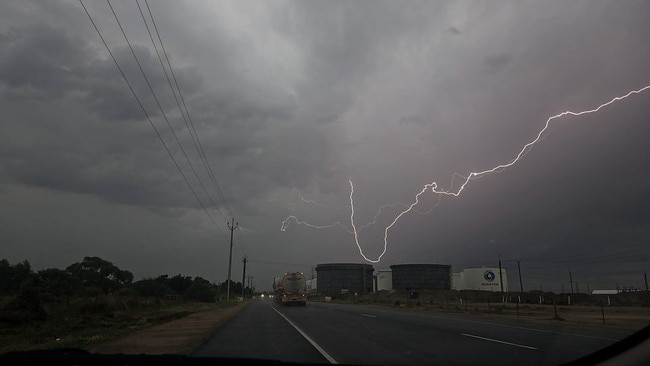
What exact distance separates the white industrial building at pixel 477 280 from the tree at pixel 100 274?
7561 centimetres

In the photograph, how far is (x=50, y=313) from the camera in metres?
36.1

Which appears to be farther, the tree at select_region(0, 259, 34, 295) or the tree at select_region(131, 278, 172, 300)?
the tree at select_region(131, 278, 172, 300)

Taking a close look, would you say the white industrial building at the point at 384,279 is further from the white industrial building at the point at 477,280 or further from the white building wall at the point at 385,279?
the white industrial building at the point at 477,280

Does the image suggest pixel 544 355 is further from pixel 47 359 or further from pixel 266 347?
pixel 47 359

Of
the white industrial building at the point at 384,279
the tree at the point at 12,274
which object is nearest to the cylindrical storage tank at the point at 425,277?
the white industrial building at the point at 384,279

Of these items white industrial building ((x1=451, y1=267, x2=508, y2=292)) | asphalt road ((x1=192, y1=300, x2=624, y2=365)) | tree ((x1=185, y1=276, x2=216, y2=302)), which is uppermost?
white industrial building ((x1=451, y1=267, x2=508, y2=292))

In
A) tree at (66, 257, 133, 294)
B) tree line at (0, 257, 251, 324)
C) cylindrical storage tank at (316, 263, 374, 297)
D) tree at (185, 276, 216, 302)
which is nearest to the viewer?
tree line at (0, 257, 251, 324)

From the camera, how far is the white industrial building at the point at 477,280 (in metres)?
103

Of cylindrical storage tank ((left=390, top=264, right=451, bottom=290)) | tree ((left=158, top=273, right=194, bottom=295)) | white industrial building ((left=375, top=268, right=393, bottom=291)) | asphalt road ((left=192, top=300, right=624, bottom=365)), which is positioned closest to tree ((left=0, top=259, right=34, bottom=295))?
tree ((left=158, top=273, right=194, bottom=295))

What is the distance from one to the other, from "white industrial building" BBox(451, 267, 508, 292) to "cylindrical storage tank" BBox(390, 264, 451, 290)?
169 inches

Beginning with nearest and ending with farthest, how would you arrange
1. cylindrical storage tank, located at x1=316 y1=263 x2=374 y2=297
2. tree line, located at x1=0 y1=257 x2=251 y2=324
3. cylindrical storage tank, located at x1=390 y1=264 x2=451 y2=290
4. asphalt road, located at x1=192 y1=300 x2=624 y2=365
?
asphalt road, located at x1=192 y1=300 x2=624 y2=365, tree line, located at x1=0 y1=257 x2=251 y2=324, cylindrical storage tank, located at x1=390 y1=264 x2=451 y2=290, cylindrical storage tank, located at x1=316 y1=263 x2=374 y2=297

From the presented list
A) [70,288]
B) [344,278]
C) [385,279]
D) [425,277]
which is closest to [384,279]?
[385,279]

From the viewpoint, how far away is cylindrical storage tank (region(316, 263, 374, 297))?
134m

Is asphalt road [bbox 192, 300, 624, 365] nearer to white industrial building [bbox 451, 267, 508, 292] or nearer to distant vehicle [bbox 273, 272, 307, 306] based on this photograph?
distant vehicle [bbox 273, 272, 307, 306]
